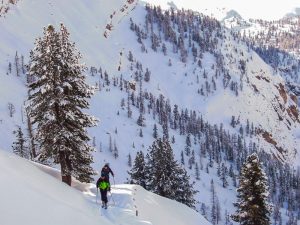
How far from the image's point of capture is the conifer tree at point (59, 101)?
31.1 meters

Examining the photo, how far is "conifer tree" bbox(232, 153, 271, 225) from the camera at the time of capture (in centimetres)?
3609

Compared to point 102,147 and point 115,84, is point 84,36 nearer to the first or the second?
point 115,84

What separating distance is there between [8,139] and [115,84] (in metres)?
75.0

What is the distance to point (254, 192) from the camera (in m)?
36.3

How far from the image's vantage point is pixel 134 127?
164 m

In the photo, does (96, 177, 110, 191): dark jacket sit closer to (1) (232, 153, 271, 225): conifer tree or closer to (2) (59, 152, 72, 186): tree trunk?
(2) (59, 152, 72, 186): tree trunk

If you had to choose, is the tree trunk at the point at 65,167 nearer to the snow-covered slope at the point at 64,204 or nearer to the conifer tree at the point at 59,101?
the conifer tree at the point at 59,101

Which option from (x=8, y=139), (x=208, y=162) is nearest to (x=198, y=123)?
(x=208, y=162)

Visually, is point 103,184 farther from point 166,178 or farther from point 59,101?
point 166,178

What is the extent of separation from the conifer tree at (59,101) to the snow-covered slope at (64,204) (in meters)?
2.99

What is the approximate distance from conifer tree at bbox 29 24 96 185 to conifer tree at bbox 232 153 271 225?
41.6 feet

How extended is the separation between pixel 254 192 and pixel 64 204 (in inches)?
736

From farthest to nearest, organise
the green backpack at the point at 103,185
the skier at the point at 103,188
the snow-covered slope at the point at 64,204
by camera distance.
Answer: the green backpack at the point at 103,185 < the skier at the point at 103,188 < the snow-covered slope at the point at 64,204

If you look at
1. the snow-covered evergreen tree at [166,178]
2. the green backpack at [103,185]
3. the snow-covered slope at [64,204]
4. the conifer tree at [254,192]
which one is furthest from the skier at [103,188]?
the snow-covered evergreen tree at [166,178]
